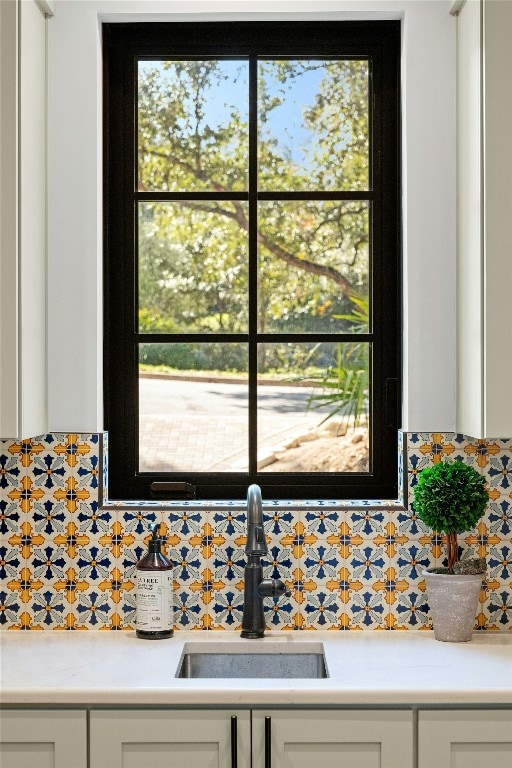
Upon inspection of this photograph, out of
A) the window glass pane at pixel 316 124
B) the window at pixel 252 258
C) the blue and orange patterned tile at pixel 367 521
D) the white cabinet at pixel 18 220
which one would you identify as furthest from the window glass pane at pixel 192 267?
the blue and orange patterned tile at pixel 367 521

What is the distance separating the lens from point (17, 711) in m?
1.93

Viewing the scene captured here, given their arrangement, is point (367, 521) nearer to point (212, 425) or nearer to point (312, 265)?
point (212, 425)

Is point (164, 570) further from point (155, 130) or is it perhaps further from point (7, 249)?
point (155, 130)

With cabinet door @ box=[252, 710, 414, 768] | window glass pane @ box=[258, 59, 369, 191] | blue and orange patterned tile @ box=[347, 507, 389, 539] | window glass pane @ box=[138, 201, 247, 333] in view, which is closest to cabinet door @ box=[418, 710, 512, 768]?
cabinet door @ box=[252, 710, 414, 768]

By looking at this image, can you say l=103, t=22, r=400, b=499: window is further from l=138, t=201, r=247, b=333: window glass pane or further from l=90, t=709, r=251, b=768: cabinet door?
l=90, t=709, r=251, b=768: cabinet door

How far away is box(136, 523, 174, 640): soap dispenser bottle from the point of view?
230 centimetres

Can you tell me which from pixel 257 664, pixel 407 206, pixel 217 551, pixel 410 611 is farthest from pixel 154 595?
pixel 407 206

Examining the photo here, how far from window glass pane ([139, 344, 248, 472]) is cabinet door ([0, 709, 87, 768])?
0.81m

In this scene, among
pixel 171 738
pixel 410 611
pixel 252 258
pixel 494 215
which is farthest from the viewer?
pixel 252 258

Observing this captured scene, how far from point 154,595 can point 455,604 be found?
2.51 feet

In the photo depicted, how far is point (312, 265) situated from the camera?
2568 mm

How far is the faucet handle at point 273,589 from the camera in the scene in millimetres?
2254

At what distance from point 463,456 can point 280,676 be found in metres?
0.75

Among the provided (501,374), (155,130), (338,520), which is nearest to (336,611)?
(338,520)
